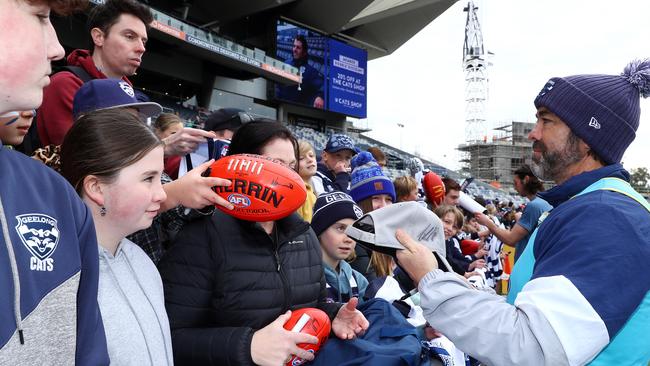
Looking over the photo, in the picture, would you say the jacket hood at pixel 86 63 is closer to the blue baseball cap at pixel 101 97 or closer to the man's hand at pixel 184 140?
the blue baseball cap at pixel 101 97

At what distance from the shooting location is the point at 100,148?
1.53 m

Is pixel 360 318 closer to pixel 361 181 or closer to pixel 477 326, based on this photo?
pixel 477 326

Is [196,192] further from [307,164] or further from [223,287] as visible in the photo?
[307,164]

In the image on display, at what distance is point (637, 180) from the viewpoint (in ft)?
230

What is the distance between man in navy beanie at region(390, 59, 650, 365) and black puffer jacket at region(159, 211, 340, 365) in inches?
21.3

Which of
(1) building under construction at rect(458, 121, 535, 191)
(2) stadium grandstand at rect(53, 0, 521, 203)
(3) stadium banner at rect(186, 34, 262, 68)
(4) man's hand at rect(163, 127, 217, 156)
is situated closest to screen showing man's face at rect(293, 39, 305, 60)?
(2) stadium grandstand at rect(53, 0, 521, 203)

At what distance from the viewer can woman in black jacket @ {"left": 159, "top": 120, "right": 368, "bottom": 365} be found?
1.62 m

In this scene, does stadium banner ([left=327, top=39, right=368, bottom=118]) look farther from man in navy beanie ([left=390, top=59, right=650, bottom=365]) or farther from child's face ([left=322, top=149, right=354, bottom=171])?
man in navy beanie ([left=390, top=59, right=650, bottom=365])

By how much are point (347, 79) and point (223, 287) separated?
31.0m

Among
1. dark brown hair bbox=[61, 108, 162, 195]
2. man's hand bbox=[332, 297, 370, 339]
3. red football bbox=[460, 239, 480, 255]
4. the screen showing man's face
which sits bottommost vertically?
red football bbox=[460, 239, 480, 255]

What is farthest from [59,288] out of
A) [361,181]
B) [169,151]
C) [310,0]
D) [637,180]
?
[637,180]

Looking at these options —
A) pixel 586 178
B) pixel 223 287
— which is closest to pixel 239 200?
pixel 223 287

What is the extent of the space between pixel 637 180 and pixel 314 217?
8377cm

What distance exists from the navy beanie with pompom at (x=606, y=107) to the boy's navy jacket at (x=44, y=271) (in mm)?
1933
